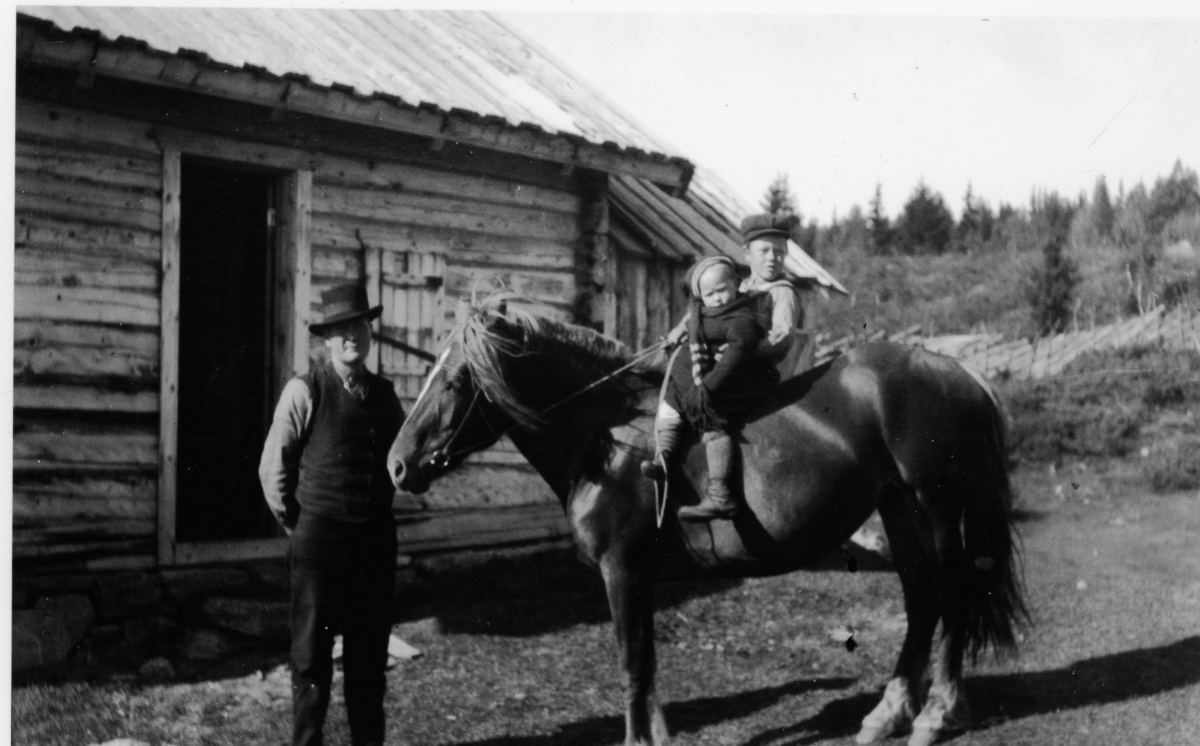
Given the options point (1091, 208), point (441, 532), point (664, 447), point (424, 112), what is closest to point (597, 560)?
point (664, 447)

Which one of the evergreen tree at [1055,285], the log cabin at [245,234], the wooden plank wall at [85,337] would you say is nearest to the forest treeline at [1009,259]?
the evergreen tree at [1055,285]

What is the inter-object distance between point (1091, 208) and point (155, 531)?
118 ft

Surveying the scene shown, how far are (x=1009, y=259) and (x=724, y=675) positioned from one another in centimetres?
3897

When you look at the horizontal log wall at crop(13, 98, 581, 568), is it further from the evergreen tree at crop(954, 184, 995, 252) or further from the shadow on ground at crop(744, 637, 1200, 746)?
the evergreen tree at crop(954, 184, 995, 252)

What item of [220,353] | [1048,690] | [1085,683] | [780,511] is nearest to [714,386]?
[780,511]

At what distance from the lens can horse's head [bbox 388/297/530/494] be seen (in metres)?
4.14

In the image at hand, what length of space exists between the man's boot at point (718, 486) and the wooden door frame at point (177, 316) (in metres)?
3.26

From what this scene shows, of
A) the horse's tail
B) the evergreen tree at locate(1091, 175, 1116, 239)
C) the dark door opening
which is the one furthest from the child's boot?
the evergreen tree at locate(1091, 175, 1116, 239)

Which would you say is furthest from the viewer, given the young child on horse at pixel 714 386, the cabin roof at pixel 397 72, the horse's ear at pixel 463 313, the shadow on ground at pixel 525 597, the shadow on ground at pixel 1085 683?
the shadow on ground at pixel 525 597

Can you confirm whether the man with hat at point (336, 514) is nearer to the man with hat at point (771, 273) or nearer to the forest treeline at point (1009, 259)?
the man with hat at point (771, 273)

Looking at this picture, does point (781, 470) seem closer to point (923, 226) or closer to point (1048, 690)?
point (1048, 690)

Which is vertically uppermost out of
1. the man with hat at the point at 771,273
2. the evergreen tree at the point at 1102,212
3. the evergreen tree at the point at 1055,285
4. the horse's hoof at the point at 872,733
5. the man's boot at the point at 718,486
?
the evergreen tree at the point at 1102,212

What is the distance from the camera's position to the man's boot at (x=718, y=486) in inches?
175

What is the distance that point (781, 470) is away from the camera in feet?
14.9
